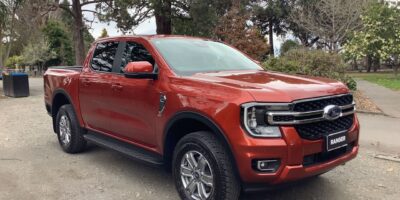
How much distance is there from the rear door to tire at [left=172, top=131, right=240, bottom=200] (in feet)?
5.14

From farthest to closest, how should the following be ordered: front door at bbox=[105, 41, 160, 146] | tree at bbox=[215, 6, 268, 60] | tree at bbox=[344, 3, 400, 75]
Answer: tree at bbox=[344, 3, 400, 75] → tree at bbox=[215, 6, 268, 60] → front door at bbox=[105, 41, 160, 146]

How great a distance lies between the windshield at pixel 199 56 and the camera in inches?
210

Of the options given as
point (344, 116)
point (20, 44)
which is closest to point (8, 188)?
point (344, 116)

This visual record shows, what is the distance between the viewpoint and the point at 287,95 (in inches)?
163

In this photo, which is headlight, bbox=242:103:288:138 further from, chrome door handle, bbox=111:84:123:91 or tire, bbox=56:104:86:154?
tire, bbox=56:104:86:154

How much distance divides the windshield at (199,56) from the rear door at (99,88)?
2.97ft

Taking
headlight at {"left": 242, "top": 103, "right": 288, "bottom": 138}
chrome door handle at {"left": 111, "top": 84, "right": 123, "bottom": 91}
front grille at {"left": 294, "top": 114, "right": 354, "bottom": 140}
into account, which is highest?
chrome door handle at {"left": 111, "top": 84, "right": 123, "bottom": 91}

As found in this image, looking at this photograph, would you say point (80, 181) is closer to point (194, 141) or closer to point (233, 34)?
point (194, 141)

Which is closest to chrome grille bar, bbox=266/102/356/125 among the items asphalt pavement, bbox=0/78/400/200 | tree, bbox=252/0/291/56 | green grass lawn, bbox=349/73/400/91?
asphalt pavement, bbox=0/78/400/200

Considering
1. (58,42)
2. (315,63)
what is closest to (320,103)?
(315,63)

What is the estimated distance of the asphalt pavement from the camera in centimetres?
529

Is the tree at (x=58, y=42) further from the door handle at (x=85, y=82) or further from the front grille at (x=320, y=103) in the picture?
the front grille at (x=320, y=103)

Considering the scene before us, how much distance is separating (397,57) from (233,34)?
9134 mm

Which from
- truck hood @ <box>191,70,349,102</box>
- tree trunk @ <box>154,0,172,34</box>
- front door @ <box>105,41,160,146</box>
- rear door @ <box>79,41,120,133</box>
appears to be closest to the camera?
truck hood @ <box>191,70,349,102</box>
